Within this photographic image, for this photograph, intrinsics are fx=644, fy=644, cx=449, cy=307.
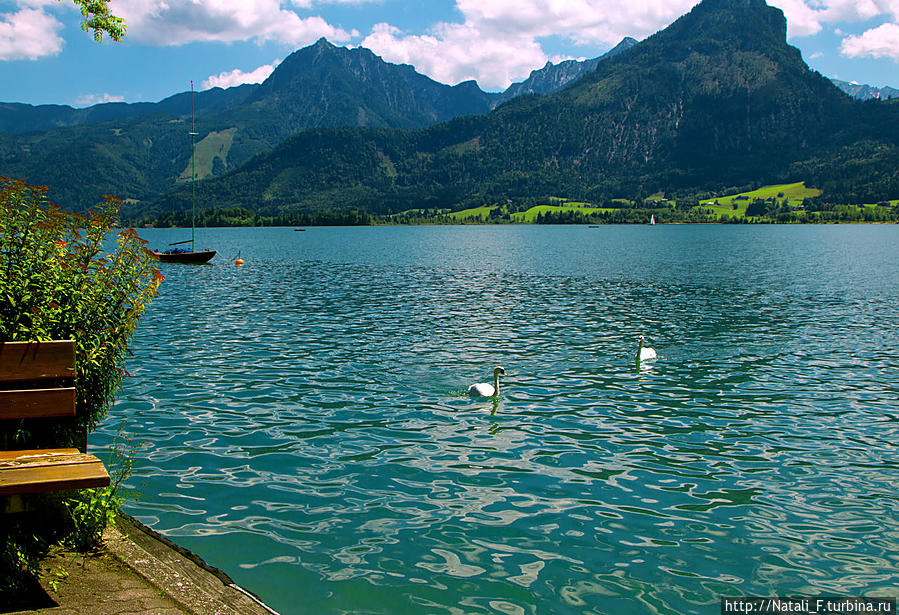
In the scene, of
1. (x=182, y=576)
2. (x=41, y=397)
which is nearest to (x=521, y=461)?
(x=182, y=576)

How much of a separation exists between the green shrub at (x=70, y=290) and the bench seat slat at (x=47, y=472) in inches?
23.8

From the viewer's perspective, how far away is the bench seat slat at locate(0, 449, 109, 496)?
5.75m

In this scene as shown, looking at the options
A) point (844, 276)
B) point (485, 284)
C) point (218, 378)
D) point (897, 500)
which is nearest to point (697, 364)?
point (897, 500)

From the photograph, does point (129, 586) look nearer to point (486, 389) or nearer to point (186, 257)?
point (486, 389)

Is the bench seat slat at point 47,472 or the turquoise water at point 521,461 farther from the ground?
the bench seat slat at point 47,472

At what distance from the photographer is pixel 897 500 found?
39.8 feet

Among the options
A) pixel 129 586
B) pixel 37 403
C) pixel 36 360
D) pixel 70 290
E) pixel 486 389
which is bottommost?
pixel 486 389

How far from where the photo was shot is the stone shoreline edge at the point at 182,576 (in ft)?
22.2

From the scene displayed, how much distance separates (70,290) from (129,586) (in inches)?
142

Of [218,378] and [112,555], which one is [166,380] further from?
[112,555]

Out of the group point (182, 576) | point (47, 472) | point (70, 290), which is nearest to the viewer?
point (47, 472)

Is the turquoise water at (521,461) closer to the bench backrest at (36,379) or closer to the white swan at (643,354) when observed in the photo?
the white swan at (643,354)

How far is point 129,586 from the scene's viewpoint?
6.71 metres

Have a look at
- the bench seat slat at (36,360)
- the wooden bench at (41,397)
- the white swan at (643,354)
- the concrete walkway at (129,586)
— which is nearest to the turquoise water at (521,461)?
the white swan at (643,354)
